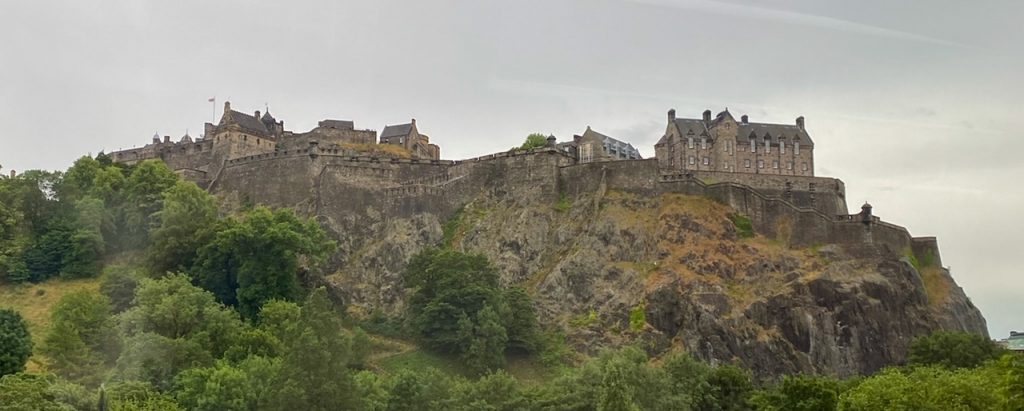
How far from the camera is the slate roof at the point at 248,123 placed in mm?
97688

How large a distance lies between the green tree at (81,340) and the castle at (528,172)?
21.8m

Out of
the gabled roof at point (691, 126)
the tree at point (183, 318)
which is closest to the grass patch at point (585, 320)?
the tree at point (183, 318)

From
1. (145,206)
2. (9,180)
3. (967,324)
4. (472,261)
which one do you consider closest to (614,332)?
(472,261)

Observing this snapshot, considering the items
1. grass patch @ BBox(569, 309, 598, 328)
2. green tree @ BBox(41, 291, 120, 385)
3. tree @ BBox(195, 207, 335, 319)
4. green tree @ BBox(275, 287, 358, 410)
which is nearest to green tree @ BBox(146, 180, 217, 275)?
tree @ BBox(195, 207, 335, 319)

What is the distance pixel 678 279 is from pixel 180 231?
34875mm

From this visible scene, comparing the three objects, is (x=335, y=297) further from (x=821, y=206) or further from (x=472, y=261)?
(x=821, y=206)

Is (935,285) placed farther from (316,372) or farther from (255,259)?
(316,372)

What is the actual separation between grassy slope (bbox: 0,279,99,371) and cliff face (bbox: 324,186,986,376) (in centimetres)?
1843

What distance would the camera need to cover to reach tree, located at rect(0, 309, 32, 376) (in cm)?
6125

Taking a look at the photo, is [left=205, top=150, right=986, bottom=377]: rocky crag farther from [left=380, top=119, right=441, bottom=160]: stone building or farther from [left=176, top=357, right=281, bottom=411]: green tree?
[left=176, top=357, right=281, bottom=411]: green tree

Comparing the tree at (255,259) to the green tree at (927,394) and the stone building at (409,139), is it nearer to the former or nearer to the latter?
the stone building at (409,139)

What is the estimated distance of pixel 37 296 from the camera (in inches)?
3125

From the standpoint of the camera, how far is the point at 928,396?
47125mm

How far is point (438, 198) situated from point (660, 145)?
2306 cm
